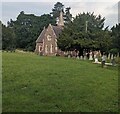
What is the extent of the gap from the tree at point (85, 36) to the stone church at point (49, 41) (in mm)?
19031

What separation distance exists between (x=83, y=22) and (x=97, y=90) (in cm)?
5963

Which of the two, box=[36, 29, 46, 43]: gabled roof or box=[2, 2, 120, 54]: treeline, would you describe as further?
box=[36, 29, 46, 43]: gabled roof

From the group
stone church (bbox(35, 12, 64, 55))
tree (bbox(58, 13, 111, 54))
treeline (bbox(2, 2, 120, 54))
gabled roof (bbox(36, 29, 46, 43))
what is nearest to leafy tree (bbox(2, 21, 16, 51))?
treeline (bbox(2, 2, 120, 54))

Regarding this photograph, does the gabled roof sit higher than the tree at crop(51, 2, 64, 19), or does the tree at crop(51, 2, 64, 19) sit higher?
the tree at crop(51, 2, 64, 19)

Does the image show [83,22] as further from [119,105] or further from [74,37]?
[119,105]

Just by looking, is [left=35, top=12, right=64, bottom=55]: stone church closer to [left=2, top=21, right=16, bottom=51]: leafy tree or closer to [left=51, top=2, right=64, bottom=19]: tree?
[left=2, top=21, right=16, bottom=51]: leafy tree

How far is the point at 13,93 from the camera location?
43.0 feet

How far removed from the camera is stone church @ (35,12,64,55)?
309ft

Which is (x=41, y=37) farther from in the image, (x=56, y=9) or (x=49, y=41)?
(x=56, y=9)

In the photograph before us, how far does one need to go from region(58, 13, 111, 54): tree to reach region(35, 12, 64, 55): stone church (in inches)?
749

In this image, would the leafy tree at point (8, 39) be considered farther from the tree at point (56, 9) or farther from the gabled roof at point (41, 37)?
the tree at point (56, 9)

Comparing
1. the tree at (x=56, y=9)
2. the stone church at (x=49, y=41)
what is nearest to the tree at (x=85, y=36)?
the stone church at (x=49, y=41)

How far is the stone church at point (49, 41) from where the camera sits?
94269 mm

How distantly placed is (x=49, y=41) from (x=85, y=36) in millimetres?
30561
